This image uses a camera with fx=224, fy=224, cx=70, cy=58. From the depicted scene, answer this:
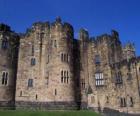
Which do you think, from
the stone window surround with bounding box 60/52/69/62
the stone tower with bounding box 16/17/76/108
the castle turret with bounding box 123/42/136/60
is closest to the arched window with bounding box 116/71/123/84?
the castle turret with bounding box 123/42/136/60

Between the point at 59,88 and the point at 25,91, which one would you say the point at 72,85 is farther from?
the point at 25,91

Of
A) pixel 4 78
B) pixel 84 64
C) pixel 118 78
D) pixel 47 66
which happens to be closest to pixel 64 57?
pixel 47 66

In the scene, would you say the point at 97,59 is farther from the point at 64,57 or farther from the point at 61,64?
the point at 61,64

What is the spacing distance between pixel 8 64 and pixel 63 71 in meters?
12.1

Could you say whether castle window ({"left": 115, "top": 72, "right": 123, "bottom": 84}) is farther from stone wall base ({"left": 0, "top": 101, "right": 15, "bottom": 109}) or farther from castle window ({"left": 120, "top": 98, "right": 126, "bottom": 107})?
stone wall base ({"left": 0, "top": 101, "right": 15, "bottom": 109})

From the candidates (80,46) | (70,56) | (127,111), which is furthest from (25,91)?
(127,111)

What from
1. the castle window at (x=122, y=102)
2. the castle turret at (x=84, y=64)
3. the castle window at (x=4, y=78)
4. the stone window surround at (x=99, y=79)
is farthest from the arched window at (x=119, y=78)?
the castle window at (x=4, y=78)

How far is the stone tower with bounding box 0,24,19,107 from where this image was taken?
46.0 meters

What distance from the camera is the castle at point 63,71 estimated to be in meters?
44.2

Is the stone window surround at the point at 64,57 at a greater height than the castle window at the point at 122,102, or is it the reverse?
the stone window surround at the point at 64,57

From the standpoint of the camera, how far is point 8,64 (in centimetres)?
4784

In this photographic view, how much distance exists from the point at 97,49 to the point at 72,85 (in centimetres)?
1058

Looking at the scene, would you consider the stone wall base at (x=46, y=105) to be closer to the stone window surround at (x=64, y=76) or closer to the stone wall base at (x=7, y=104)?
the stone wall base at (x=7, y=104)

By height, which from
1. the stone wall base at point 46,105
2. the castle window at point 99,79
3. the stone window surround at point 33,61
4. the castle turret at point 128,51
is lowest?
the stone wall base at point 46,105
